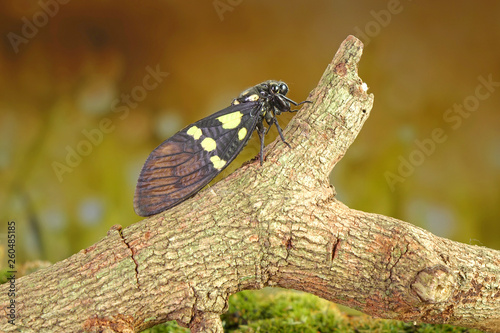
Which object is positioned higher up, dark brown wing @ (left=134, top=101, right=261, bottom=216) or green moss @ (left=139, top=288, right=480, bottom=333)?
dark brown wing @ (left=134, top=101, right=261, bottom=216)

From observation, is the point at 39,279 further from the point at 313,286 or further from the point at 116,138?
the point at 116,138

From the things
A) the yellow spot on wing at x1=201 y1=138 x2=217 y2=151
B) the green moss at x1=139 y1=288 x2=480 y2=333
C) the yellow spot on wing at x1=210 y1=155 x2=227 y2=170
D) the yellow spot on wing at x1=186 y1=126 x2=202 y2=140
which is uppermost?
the yellow spot on wing at x1=186 y1=126 x2=202 y2=140

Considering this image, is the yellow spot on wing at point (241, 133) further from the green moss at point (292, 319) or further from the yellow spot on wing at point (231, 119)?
the green moss at point (292, 319)

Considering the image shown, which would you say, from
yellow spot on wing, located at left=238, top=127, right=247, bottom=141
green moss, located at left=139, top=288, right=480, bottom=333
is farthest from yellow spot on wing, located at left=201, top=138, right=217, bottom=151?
green moss, located at left=139, top=288, right=480, bottom=333

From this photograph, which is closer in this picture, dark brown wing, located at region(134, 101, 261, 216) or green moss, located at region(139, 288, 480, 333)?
dark brown wing, located at region(134, 101, 261, 216)

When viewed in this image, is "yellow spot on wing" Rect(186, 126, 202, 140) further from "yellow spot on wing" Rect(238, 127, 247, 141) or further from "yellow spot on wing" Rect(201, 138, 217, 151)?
"yellow spot on wing" Rect(238, 127, 247, 141)

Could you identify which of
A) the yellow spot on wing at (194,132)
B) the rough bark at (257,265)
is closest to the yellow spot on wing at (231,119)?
the yellow spot on wing at (194,132)

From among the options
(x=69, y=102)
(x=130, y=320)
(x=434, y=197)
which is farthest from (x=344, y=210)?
(x=69, y=102)
